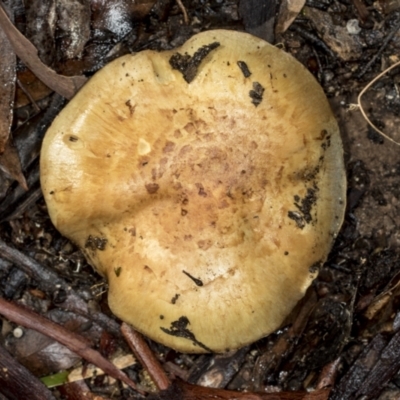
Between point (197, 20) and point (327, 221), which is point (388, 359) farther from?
point (197, 20)

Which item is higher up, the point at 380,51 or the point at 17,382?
the point at 380,51

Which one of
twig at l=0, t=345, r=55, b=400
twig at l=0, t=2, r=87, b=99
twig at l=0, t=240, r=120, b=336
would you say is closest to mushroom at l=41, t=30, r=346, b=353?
twig at l=0, t=2, r=87, b=99

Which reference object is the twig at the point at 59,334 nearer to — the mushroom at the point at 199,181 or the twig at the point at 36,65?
the mushroom at the point at 199,181

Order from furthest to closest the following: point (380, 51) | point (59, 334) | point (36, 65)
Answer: point (380, 51)
point (59, 334)
point (36, 65)

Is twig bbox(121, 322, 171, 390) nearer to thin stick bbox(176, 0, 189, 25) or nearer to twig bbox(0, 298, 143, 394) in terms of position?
twig bbox(0, 298, 143, 394)

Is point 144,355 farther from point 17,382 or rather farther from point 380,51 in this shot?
point 380,51

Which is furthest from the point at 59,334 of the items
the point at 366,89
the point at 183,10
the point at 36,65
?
the point at 366,89

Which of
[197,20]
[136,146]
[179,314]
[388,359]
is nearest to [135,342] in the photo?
[179,314]
